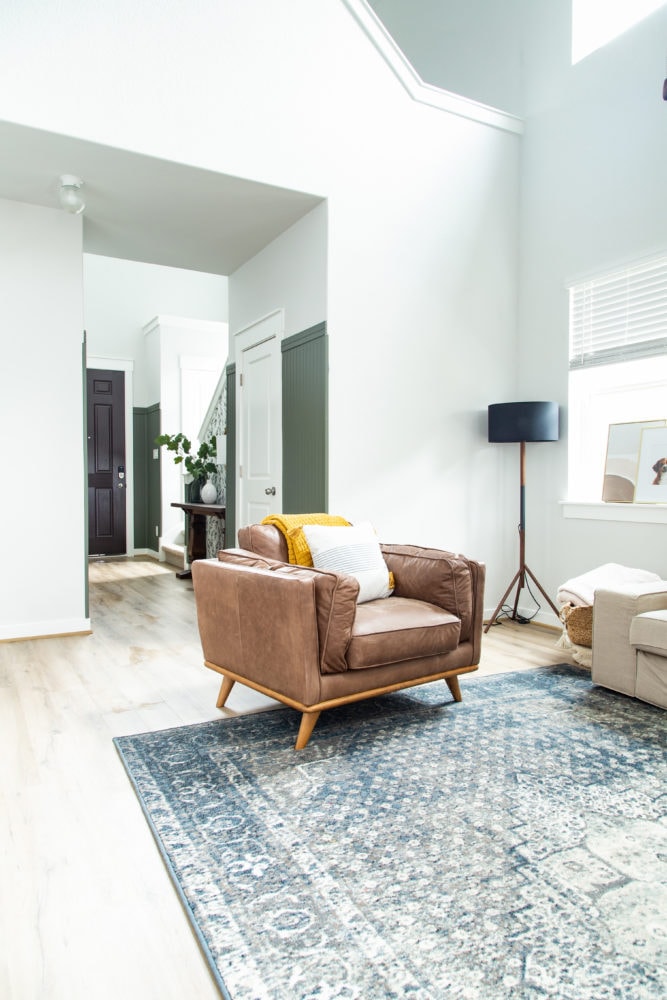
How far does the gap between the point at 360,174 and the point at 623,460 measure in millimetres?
2328

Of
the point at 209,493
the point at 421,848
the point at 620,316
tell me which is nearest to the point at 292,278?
the point at 620,316

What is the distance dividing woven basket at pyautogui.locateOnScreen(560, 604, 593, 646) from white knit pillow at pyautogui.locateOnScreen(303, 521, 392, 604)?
1037mm

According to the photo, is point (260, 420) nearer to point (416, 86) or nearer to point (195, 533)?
point (195, 533)

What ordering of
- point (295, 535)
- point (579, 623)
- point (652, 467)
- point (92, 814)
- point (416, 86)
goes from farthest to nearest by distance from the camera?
point (416, 86) < point (652, 467) < point (579, 623) < point (295, 535) < point (92, 814)

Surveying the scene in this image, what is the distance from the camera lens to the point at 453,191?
454cm

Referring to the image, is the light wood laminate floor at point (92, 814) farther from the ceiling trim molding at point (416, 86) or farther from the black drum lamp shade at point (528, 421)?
the ceiling trim molding at point (416, 86)

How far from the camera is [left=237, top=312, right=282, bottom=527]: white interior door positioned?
470 cm

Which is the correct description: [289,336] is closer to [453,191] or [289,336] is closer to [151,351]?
[453,191]

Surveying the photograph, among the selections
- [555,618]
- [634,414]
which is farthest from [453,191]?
[555,618]

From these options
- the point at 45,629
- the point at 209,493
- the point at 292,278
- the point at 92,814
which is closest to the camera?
the point at 92,814

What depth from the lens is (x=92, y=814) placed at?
2.00 metres

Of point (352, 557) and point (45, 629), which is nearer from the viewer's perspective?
point (352, 557)

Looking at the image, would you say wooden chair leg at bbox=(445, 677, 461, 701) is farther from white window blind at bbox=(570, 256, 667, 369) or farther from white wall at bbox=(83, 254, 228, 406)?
white wall at bbox=(83, 254, 228, 406)

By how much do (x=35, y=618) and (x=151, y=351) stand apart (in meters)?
4.62
